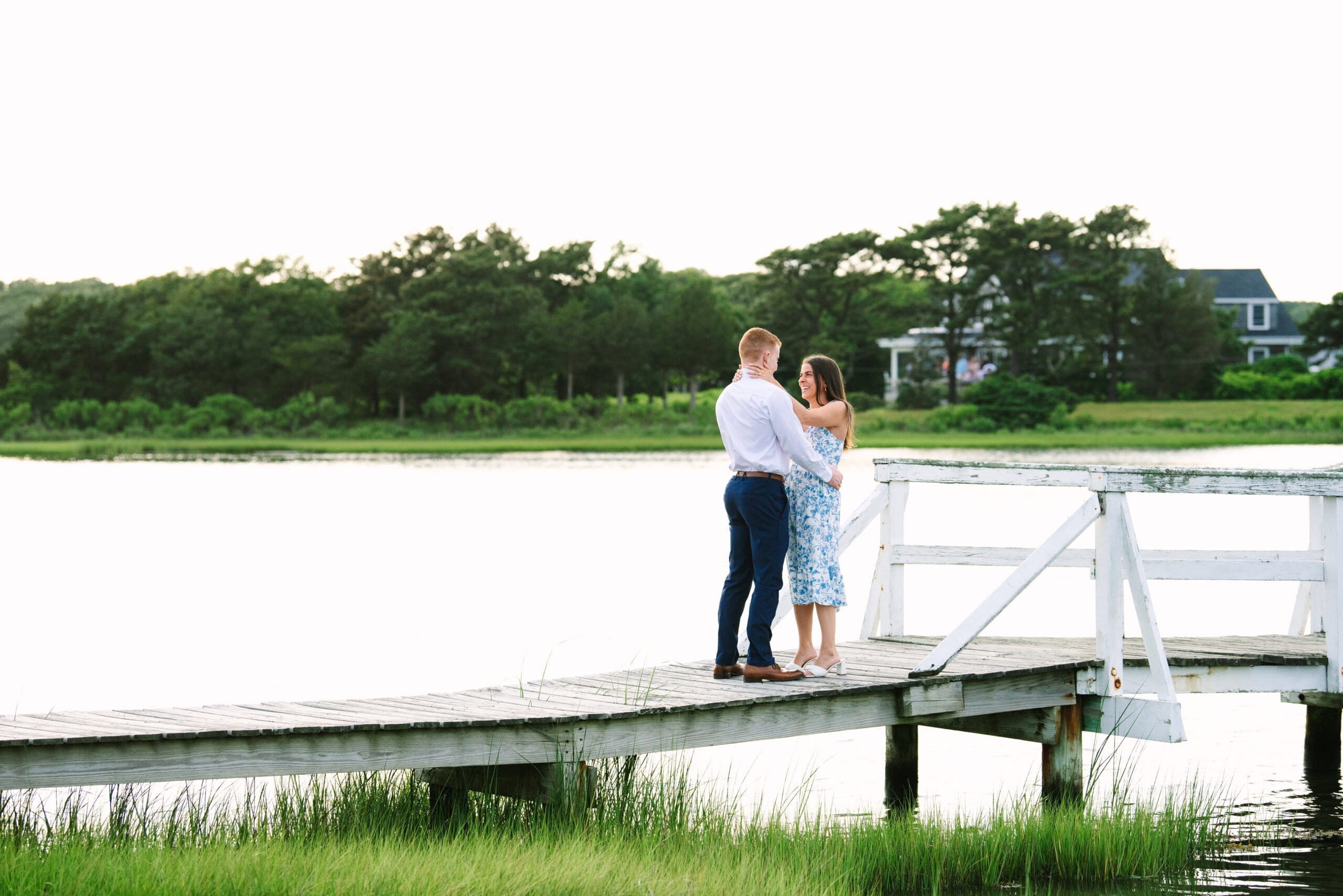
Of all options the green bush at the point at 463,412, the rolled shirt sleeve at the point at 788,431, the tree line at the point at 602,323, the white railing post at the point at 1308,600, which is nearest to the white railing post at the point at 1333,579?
the white railing post at the point at 1308,600

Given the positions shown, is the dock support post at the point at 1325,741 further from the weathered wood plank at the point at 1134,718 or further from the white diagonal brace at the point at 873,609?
the white diagonal brace at the point at 873,609

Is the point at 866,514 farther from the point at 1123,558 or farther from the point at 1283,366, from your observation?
the point at 1283,366

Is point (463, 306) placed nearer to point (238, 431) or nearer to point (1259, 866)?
point (238, 431)

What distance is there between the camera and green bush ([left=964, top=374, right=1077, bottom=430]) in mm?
70125

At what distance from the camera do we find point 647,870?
6383 millimetres

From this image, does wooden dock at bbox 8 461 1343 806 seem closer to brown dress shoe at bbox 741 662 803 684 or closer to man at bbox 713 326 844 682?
brown dress shoe at bbox 741 662 803 684

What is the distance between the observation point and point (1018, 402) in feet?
230

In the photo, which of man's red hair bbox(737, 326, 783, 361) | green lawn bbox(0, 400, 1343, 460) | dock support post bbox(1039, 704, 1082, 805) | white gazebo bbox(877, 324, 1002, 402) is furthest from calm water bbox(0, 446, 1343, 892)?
white gazebo bbox(877, 324, 1002, 402)

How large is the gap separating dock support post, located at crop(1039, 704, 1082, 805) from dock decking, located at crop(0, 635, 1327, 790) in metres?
0.06

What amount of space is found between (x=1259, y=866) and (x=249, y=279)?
283 ft

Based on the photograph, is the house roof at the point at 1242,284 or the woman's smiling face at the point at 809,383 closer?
the woman's smiling face at the point at 809,383

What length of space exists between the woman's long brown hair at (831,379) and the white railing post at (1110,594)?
4.59ft

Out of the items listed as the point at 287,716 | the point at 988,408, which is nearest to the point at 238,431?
the point at 988,408

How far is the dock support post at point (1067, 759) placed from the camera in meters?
8.41
